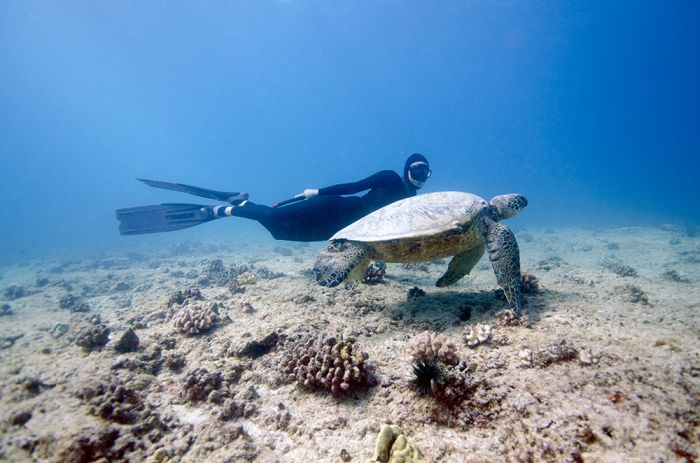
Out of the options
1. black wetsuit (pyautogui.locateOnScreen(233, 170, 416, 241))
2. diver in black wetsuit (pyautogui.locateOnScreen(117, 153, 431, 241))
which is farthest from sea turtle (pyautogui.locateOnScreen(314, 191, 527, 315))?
black wetsuit (pyautogui.locateOnScreen(233, 170, 416, 241))

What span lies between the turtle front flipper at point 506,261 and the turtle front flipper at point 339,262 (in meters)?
2.09

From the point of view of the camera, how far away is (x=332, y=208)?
870 cm

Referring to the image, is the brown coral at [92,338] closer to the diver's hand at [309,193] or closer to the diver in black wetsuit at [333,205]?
the diver in black wetsuit at [333,205]

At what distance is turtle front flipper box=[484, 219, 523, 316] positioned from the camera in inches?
160

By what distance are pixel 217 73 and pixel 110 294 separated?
12894cm

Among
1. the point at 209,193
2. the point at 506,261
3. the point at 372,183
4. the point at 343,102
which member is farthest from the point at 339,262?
the point at 343,102

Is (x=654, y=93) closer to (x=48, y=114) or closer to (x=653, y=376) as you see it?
(x=653, y=376)

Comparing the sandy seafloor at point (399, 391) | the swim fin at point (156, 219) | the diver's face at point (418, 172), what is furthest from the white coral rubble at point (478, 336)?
the swim fin at point (156, 219)

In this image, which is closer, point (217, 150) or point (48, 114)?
point (48, 114)

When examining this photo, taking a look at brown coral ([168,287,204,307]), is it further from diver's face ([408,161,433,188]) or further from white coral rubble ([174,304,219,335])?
diver's face ([408,161,433,188])

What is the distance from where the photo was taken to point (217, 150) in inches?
7776

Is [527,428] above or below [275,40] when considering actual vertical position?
below

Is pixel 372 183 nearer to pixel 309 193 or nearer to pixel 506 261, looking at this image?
pixel 309 193

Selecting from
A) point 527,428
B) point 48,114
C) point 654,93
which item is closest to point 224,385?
point 527,428
